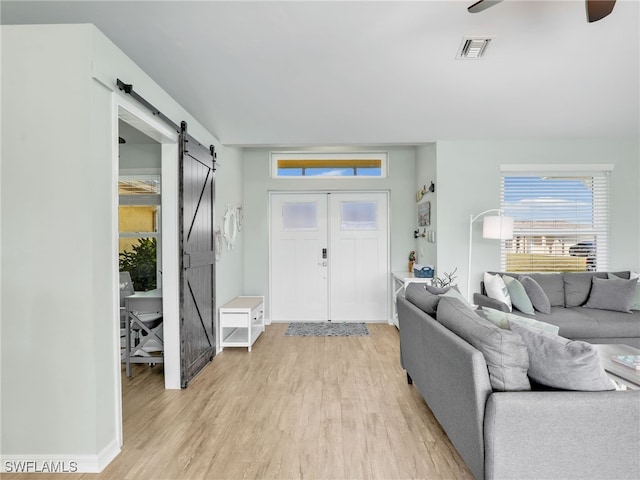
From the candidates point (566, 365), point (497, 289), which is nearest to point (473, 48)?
point (566, 365)

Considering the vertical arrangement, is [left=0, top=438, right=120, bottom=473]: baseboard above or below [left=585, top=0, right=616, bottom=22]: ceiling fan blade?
below

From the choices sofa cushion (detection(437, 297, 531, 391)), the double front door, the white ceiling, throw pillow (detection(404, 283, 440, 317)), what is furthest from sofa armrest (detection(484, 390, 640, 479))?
the double front door

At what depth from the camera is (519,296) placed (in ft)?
13.0

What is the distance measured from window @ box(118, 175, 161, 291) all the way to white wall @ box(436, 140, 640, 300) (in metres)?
3.56

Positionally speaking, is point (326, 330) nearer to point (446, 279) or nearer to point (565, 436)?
point (446, 279)

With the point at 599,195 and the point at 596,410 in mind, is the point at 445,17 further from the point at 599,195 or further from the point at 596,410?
the point at 599,195

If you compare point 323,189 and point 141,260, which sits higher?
point 323,189

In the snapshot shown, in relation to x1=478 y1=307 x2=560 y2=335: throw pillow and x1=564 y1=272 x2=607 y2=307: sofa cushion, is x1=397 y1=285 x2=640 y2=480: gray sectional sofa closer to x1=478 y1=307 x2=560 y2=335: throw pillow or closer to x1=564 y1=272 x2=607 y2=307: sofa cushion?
x1=478 y1=307 x2=560 y2=335: throw pillow

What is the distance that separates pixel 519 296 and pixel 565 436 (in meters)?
2.55

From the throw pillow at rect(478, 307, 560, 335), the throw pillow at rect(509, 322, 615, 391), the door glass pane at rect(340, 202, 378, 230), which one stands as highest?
the door glass pane at rect(340, 202, 378, 230)

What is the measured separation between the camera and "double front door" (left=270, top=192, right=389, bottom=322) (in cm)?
579

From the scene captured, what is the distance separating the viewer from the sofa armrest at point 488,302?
12.5ft

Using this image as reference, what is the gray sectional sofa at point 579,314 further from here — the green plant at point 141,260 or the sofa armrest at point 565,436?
the green plant at point 141,260

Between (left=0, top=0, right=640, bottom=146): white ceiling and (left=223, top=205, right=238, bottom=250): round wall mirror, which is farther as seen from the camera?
(left=223, top=205, right=238, bottom=250): round wall mirror
